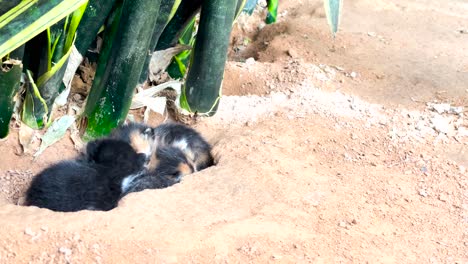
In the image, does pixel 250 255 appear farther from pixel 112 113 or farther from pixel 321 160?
pixel 112 113

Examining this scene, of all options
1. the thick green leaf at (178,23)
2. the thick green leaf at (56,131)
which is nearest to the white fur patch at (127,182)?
the thick green leaf at (56,131)

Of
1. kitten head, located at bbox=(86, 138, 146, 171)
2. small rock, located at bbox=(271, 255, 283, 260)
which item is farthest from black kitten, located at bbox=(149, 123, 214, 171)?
small rock, located at bbox=(271, 255, 283, 260)

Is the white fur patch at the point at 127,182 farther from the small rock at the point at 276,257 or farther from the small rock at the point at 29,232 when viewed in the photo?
the small rock at the point at 276,257

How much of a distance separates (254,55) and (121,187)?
1.91 m

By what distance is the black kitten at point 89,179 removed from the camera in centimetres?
276

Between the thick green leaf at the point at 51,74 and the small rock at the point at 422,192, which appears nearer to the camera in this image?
the small rock at the point at 422,192

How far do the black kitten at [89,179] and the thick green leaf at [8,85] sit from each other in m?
0.30

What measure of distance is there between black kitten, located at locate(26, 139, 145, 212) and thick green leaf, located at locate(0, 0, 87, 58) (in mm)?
597

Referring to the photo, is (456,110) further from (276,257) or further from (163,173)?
(276,257)

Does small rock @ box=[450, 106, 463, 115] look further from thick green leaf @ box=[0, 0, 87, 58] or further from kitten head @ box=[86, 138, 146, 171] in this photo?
thick green leaf @ box=[0, 0, 87, 58]

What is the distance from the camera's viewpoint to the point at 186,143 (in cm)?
321

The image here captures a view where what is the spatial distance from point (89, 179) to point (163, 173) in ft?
1.15

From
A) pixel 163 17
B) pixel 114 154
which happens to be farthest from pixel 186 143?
pixel 163 17

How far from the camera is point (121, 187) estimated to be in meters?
2.92
